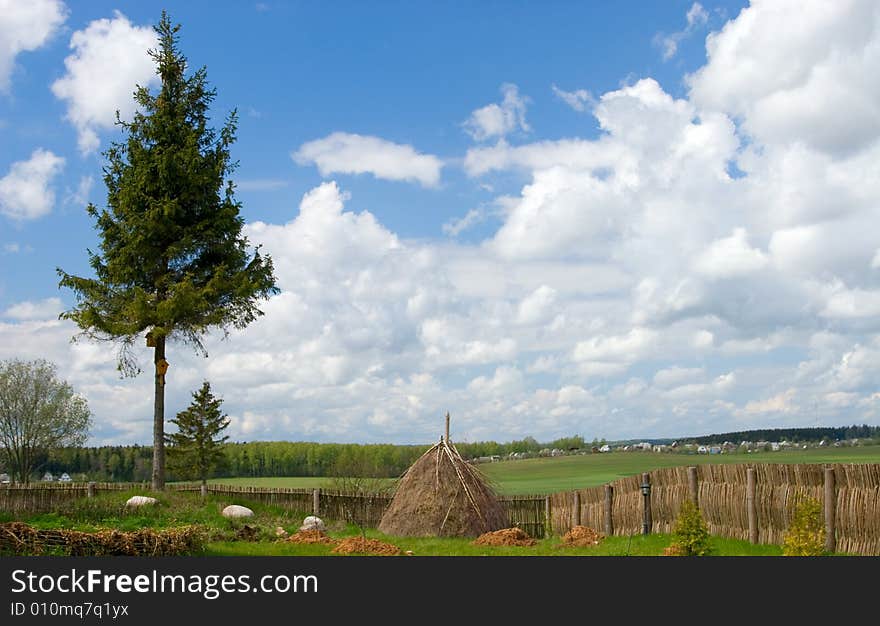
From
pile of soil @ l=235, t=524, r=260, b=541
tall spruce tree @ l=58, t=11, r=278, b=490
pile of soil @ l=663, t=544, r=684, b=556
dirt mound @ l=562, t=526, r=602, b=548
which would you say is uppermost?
tall spruce tree @ l=58, t=11, r=278, b=490

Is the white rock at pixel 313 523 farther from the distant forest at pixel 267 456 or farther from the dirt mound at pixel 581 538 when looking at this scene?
the distant forest at pixel 267 456

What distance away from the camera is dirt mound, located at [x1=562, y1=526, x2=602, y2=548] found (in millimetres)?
16203

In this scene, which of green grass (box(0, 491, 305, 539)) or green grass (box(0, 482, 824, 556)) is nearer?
green grass (box(0, 482, 824, 556))

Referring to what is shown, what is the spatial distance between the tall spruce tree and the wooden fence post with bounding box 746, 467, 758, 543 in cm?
1587

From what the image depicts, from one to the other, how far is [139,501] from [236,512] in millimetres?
2545

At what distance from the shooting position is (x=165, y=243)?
25.9 metres

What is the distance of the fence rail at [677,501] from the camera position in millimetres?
12617

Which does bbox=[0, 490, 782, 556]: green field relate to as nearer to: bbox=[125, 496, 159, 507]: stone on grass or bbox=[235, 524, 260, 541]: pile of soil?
bbox=[235, 524, 260, 541]: pile of soil

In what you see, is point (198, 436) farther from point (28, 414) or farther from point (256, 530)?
point (256, 530)

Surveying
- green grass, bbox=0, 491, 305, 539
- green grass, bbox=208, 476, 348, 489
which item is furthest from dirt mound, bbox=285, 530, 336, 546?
green grass, bbox=208, 476, 348, 489

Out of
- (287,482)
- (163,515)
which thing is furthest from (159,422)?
(287,482)

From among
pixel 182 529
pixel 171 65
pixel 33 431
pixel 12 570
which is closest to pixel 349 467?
pixel 171 65

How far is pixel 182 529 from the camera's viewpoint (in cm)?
1353

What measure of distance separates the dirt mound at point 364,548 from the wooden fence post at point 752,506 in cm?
597
